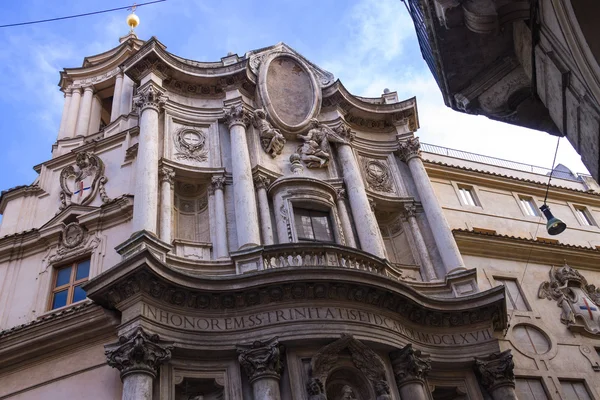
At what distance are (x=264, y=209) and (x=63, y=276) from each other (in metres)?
5.32

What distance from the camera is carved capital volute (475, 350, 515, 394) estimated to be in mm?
13641

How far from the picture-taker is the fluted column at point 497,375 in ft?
44.6

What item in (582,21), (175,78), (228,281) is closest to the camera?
(582,21)

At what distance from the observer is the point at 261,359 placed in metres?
11.5

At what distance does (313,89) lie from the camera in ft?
61.5

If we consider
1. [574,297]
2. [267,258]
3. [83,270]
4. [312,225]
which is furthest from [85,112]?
[574,297]

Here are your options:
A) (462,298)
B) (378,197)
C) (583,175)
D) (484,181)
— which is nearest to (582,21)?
(462,298)

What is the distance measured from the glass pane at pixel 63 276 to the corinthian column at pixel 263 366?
18.5ft

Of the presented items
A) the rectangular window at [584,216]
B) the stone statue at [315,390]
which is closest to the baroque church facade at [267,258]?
the stone statue at [315,390]

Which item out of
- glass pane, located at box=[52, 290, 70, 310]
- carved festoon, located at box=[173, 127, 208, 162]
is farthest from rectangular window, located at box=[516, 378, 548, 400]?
glass pane, located at box=[52, 290, 70, 310]

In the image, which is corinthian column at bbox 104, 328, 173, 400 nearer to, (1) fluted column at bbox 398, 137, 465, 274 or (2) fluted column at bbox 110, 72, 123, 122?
(1) fluted column at bbox 398, 137, 465, 274

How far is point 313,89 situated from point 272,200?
4692 mm

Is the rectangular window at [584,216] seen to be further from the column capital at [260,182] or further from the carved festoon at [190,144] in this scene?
the carved festoon at [190,144]

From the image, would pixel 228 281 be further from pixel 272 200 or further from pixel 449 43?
pixel 449 43
